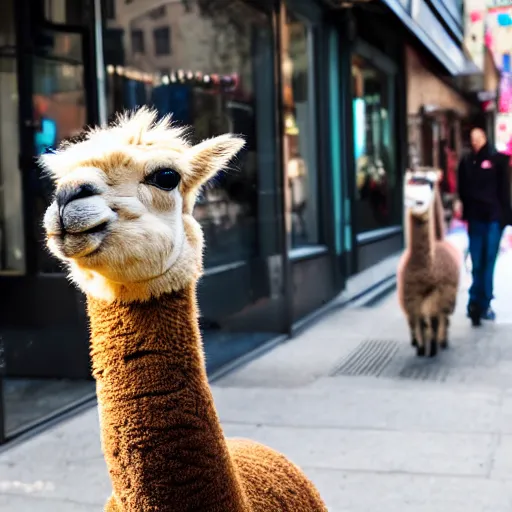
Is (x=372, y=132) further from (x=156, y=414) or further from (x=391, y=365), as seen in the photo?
(x=156, y=414)

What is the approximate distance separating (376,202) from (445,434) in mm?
9462

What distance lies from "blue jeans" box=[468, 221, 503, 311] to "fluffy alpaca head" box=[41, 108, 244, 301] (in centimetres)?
688

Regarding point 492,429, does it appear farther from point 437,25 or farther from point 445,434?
point 437,25

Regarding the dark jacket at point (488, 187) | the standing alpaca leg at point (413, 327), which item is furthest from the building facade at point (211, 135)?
the dark jacket at point (488, 187)

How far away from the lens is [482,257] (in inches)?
337

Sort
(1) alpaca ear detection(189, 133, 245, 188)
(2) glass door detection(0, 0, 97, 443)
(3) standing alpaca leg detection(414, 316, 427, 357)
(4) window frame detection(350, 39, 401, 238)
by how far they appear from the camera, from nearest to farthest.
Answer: (1) alpaca ear detection(189, 133, 245, 188) < (2) glass door detection(0, 0, 97, 443) < (3) standing alpaca leg detection(414, 316, 427, 357) < (4) window frame detection(350, 39, 401, 238)

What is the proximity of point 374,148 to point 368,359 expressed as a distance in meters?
7.65

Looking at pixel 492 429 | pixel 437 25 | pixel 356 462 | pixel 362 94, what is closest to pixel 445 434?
pixel 492 429

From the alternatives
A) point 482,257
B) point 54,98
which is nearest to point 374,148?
point 482,257

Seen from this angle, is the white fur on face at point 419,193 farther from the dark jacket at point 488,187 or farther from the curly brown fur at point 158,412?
the curly brown fur at point 158,412

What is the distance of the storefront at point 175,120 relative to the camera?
607cm

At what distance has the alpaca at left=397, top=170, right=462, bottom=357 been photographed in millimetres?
6867

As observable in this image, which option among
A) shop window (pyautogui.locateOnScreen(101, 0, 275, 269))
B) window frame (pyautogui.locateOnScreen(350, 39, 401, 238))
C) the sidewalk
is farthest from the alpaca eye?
window frame (pyautogui.locateOnScreen(350, 39, 401, 238))

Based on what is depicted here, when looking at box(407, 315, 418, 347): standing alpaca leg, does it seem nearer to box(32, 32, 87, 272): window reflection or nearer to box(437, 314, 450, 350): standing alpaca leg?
box(437, 314, 450, 350): standing alpaca leg
